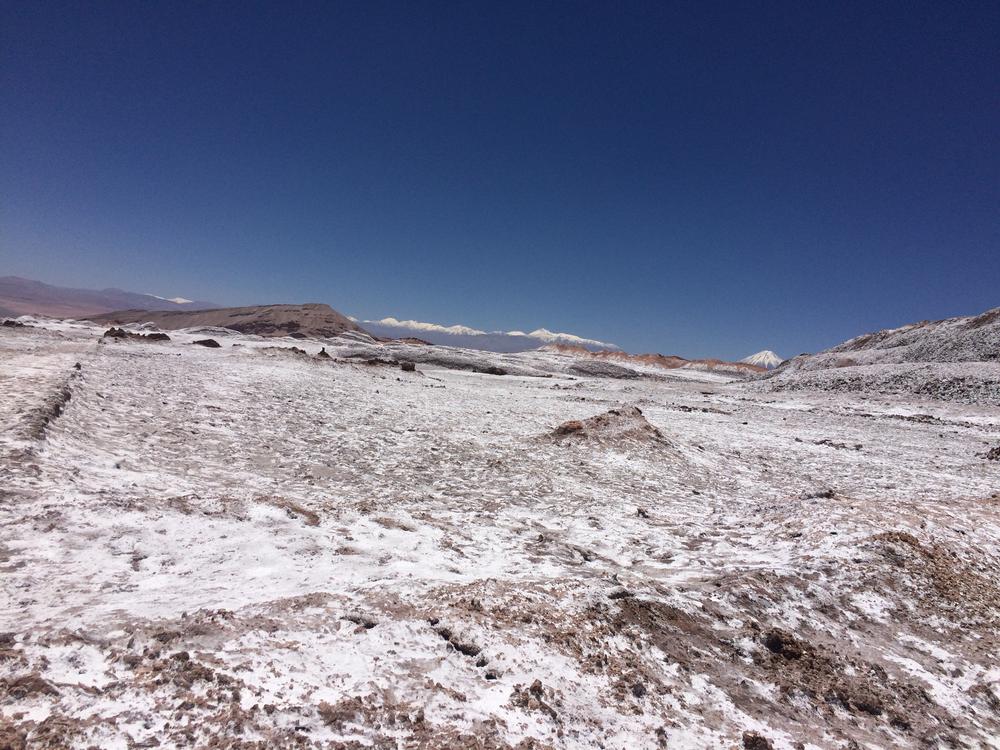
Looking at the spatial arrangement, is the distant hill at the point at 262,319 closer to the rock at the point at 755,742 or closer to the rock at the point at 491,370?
the rock at the point at 491,370

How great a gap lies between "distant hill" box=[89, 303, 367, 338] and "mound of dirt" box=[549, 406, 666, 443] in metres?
86.1

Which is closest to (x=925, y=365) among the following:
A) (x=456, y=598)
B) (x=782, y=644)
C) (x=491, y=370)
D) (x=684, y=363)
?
(x=491, y=370)

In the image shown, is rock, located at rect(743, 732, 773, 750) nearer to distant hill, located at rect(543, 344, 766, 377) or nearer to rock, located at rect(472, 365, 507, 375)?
rock, located at rect(472, 365, 507, 375)

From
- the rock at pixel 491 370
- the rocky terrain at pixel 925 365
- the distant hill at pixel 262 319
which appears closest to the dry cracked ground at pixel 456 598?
the rocky terrain at pixel 925 365

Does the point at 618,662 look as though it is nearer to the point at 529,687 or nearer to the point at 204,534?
the point at 529,687

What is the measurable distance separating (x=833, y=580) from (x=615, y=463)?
7.78 metres

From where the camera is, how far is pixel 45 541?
595 cm

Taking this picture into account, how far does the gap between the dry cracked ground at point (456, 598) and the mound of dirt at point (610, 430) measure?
2510mm

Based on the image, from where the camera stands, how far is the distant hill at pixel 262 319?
10150 centimetres

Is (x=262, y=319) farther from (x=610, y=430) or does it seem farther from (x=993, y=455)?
(x=993, y=455)

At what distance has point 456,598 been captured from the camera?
5.46 m

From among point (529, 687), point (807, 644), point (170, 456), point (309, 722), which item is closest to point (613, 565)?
point (807, 644)

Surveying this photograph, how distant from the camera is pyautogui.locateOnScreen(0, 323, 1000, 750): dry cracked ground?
12.0 feet

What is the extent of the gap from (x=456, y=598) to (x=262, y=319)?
11871cm
